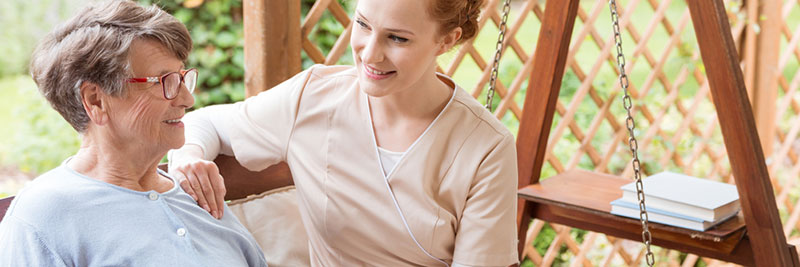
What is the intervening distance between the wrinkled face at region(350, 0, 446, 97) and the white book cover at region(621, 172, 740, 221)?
88cm

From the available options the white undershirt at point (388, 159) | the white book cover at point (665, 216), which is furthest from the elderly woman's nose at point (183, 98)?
the white book cover at point (665, 216)

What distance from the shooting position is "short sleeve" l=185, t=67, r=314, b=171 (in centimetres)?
157

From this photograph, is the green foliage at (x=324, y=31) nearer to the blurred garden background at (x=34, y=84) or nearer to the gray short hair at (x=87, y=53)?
the blurred garden background at (x=34, y=84)

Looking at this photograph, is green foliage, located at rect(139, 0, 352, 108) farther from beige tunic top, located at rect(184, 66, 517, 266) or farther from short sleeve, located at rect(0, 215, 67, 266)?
short sleeve, located at rect(0, 215, 67, 266)

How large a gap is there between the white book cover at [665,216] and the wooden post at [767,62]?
159 cm

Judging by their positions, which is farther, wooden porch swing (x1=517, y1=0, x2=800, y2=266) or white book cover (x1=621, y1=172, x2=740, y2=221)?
white book cover (x1=621, y1=172, x2=740, y2=221)

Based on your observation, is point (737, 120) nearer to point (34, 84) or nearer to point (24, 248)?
point (24, 248)

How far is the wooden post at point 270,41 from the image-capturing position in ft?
6.14

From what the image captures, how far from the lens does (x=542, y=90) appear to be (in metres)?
2.09

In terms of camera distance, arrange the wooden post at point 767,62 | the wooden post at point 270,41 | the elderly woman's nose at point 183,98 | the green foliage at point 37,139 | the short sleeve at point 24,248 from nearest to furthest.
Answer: the short sleeve at point 24,248 < the elderly woman's nose at point 183,98 < the wooden post at point 270,41 < the wooden post at point 767,62 < the green foliage at point 37,139

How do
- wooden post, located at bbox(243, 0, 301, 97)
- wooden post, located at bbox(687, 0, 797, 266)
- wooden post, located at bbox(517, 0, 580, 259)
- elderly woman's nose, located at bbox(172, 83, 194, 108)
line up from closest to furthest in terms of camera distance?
1. elderly woman's nose, located at bbox(172, 83, 194, 108)
2. wooden post, located at bbox(687, 0, 797, 266)
3. wooden post, located at bbox(243, 0, 301, 97)
4. wooden post, located at bbox(517, 0, 580, 259)

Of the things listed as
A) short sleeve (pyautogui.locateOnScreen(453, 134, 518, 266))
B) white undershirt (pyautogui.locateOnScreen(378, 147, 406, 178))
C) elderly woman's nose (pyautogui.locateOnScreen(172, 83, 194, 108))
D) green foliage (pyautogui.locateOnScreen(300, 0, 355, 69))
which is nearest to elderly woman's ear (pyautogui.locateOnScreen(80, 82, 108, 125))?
elderly woman's nose (pyautogui.locateOnScreen(172, 83, 194, 108))

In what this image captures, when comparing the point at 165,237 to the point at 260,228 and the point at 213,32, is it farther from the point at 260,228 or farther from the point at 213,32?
the point at 213,32

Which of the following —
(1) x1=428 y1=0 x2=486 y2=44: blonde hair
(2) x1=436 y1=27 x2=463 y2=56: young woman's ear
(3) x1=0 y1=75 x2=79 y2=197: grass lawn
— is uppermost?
(3) x1=0 y1=75 x2=79 y2=197: grass lawn
